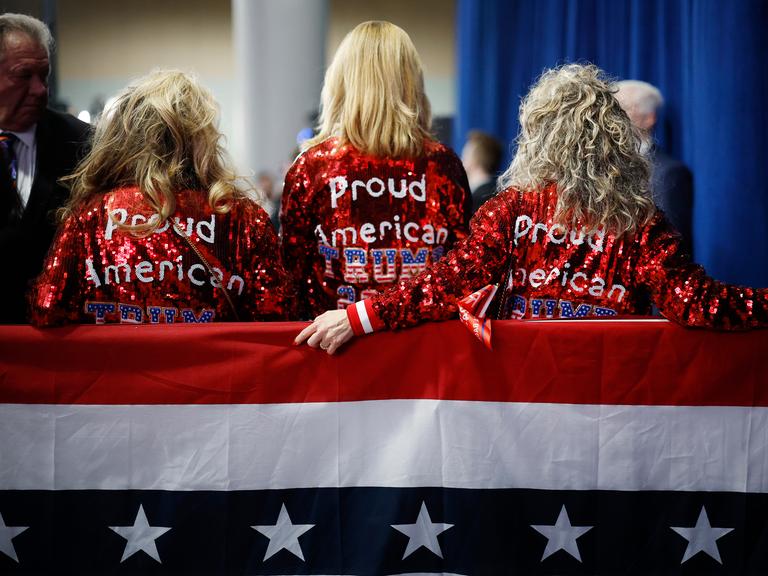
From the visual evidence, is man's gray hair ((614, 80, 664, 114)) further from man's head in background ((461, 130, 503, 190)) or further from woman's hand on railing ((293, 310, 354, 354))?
woman's hand on railing ((293, 310, 354, 354))

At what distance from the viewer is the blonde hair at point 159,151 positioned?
215 centimetres

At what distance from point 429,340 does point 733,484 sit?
0.81 meters

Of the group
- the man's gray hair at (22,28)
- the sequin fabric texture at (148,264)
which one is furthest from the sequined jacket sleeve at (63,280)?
the man's gray hair at (22,28)

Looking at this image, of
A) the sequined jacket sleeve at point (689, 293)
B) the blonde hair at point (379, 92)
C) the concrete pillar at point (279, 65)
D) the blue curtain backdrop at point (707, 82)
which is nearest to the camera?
the sequined jacket sleeve at point (689, 293)

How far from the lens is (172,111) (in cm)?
219

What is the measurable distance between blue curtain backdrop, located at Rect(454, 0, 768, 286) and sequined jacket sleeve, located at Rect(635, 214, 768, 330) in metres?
1.37

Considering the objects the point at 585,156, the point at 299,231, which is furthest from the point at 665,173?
the point at 299,231

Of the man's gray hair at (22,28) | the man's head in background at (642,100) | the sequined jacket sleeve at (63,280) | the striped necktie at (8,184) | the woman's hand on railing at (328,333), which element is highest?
the man's gray hair at (22,28)

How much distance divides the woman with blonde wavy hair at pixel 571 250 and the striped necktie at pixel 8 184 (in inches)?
42.4

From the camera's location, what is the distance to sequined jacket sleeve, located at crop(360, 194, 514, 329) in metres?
2.09

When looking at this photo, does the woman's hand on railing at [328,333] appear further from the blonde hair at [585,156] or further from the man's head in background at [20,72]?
the man's head in background at [20,72]

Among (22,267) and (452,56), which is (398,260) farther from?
(452,56)

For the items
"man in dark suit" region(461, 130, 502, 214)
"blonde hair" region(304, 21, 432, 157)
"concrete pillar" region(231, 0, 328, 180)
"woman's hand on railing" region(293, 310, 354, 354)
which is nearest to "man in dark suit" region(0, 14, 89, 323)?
"blonde hair" region(304, 21, 432, 157)

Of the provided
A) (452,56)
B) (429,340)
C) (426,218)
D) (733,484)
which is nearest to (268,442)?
(429,340)
